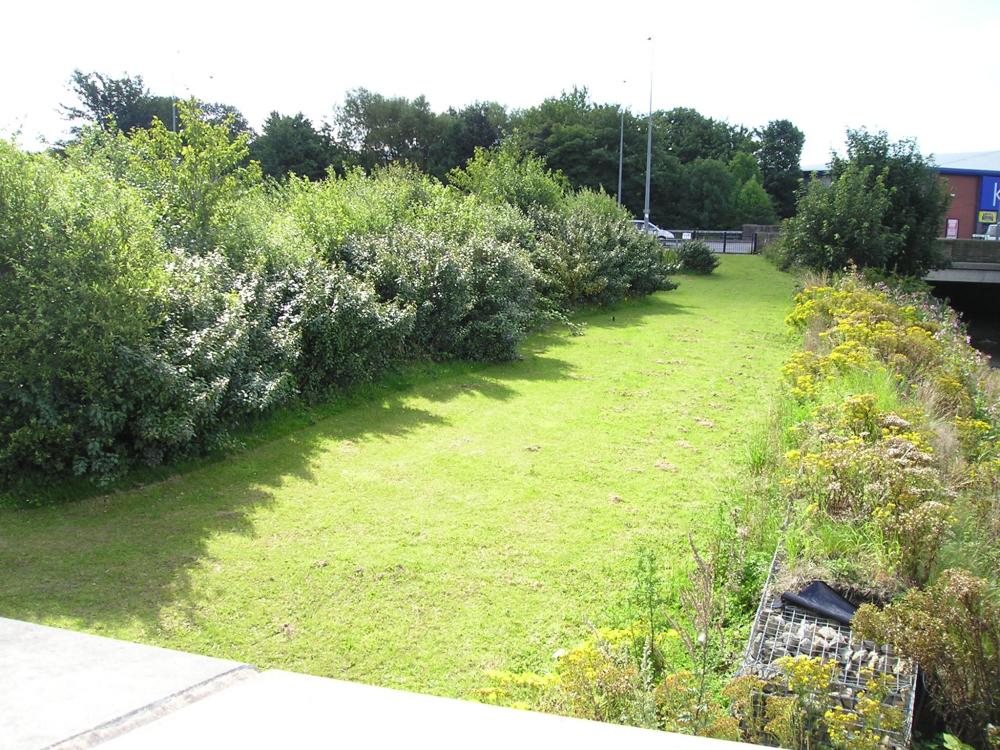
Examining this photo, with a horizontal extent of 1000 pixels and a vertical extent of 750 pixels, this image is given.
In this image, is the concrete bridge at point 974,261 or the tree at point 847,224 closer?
the tree at point 847,224

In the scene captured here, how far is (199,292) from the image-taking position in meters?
7.78

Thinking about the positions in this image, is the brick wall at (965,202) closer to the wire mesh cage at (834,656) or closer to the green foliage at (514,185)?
the green foliage at (514,185)

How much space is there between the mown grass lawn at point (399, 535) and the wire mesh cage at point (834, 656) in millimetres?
1191

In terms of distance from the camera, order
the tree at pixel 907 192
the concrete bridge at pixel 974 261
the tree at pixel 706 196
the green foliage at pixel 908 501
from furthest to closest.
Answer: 1. the tree at pixel 706 196
2. the concrete bridge at pixel 974 261
3. the tree at pixel 907 192
4. the green foliage at pixel 908 501

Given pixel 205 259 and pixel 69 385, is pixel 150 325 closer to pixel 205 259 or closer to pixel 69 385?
pixel 69 385

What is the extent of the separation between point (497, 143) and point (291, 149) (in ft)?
47.8

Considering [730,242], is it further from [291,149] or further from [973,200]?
[291,149]

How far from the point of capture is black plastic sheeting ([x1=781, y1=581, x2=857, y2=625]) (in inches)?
160

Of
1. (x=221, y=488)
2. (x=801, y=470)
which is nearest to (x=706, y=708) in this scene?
(x=801, y=470)

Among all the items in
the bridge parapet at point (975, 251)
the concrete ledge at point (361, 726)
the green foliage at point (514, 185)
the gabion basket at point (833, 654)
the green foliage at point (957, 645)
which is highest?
the green foliage at point (514, 185)

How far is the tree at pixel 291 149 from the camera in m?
54.7

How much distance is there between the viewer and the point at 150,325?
694cm

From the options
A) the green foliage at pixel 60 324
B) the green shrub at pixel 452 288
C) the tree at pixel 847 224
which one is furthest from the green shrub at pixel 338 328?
the tree at pixel 847 224

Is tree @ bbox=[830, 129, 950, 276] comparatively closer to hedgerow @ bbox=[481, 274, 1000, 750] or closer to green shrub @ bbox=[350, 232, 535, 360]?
green shrub @ bbox=[350, 232, 535, 360]
